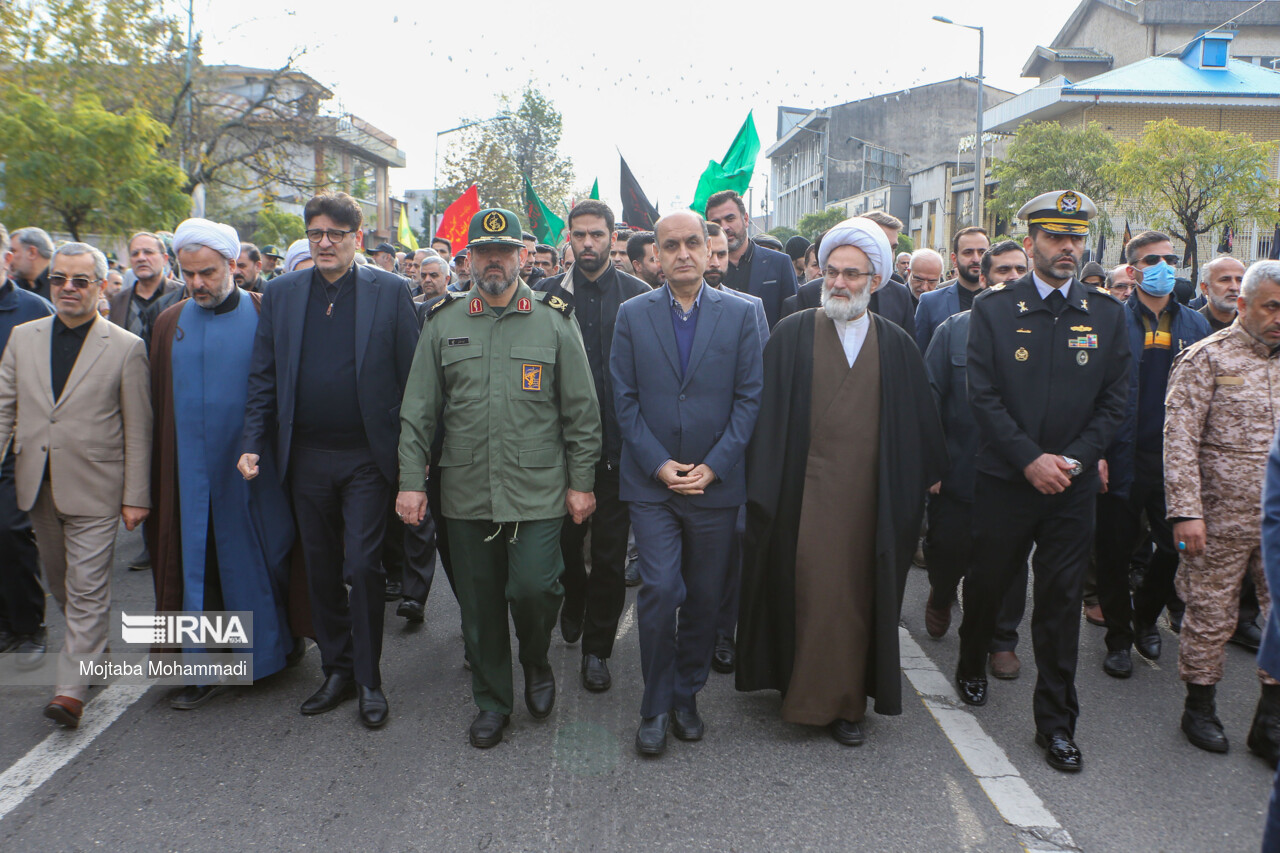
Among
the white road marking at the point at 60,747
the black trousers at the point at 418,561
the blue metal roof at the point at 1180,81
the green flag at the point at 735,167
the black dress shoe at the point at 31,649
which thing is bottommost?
the white road marking at the point at 60,747

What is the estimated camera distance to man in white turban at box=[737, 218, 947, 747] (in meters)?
4.30

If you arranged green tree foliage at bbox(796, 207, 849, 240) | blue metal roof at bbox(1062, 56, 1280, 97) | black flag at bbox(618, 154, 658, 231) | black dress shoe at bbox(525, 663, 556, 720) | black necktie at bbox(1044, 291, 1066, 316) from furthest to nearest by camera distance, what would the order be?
green tree foliage at bbox(796, 207, 849, 240) → blue metal roof at bbox(1062, 56, 1280, 97) → black flag at bbox(618, 154, 658, 231) → black dress shoe at bbox(525, 663, 556, 720) → black necktie at bbox(1044, 291, 1066, 316)

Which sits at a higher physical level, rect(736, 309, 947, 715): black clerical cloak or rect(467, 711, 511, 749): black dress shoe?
rect(736, 309, 947, 715): black clerical cloak

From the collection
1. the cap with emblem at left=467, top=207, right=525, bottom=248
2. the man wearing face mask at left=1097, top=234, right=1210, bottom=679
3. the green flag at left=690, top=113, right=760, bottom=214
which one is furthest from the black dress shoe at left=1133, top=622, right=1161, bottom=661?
the green flag at left=690, top=113, right=760, bottom=214

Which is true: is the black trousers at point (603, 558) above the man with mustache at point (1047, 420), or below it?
below

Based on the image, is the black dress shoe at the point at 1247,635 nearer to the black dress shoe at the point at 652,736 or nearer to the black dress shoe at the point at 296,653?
the black dress shoe at the point at 652,736

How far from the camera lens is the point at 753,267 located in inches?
277

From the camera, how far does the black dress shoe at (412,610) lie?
601 cm

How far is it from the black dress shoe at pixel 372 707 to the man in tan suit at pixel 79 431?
1.32m

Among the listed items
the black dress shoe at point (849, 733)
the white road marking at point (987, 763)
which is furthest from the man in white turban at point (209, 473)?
the white road marking at point (987, 763)

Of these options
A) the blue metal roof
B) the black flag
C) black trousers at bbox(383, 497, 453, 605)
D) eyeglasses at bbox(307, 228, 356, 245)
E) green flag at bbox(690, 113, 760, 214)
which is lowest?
black trousers at bbox(383, 497, 453, 605)

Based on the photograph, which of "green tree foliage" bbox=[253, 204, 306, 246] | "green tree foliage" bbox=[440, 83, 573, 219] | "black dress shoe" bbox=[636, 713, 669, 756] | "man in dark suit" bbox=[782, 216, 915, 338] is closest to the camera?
"black dress shoe" bbox=[636, 713, 669, 756]

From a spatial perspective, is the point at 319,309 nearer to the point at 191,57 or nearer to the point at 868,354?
the point at 868,354

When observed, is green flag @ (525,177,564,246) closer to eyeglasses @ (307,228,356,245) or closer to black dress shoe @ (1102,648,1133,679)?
eyeglasses @ (307,228,356,245)
